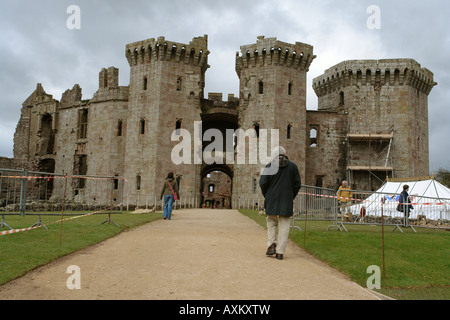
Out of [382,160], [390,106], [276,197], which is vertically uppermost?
[390,106]

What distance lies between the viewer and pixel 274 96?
104ft

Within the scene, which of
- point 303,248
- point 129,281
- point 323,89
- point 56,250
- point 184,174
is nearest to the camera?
point 129,281

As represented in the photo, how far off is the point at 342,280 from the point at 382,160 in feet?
95.1

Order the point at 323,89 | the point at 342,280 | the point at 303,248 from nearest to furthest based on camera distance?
1. the point at 342,280
2. the point at 303,248
3. the point at 323,89

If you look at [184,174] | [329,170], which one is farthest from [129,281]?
[329,170]

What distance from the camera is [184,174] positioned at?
103 ft

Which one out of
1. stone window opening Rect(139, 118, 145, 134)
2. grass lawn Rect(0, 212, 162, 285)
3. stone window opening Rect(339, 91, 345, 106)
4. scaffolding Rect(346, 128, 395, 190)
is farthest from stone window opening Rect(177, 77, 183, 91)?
grass lawn Rect(0, 212, 162, 285)

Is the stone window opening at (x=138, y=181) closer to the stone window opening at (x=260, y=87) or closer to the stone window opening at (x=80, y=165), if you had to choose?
the stone window opening at (x=80, y=165)

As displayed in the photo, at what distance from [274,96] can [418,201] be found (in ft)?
56.0

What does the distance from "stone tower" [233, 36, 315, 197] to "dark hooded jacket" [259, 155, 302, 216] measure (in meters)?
22.6

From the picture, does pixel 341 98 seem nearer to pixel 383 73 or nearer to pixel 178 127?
pixel 383 73

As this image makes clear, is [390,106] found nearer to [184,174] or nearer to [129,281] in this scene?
[184,174]

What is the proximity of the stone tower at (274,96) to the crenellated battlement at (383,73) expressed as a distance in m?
3.61

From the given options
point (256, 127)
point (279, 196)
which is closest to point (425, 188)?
point (256, 127)
